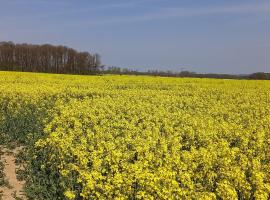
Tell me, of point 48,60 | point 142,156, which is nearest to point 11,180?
point 142,156

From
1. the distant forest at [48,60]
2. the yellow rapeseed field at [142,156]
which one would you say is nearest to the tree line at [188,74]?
the distant forest at [48,60]

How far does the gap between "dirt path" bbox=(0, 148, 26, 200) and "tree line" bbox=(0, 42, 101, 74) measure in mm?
56817

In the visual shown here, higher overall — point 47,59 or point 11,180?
point 47,59

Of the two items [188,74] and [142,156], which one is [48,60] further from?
[142,156]

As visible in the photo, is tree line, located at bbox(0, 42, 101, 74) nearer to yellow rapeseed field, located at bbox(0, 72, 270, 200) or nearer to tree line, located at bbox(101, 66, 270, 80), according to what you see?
tree line, located at bbox(101, 66, 270, 80)

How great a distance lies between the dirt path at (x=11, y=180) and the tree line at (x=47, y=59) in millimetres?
56817

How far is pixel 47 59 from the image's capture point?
72.4 metres

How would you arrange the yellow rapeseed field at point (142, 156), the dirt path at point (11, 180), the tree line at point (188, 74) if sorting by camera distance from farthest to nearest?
1. the tree line at point (188, 74)
2. the dirt path at point (11, 180)
3. the yellow rapeseed field at point (142, 156)

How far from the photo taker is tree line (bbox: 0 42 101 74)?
70.2m

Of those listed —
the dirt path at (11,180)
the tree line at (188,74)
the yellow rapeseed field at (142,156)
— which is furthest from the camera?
the tree line at (188,74)

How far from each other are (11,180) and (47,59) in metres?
→ 62.9

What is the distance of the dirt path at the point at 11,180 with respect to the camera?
10.2 metres

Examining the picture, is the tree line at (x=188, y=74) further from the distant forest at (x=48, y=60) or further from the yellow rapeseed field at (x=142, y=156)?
the yellow rapeseed field at (x=142, y=156)

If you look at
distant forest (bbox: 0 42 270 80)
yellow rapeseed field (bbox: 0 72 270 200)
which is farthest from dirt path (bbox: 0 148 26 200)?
distant forest (bbox: 0 42 270 80)
